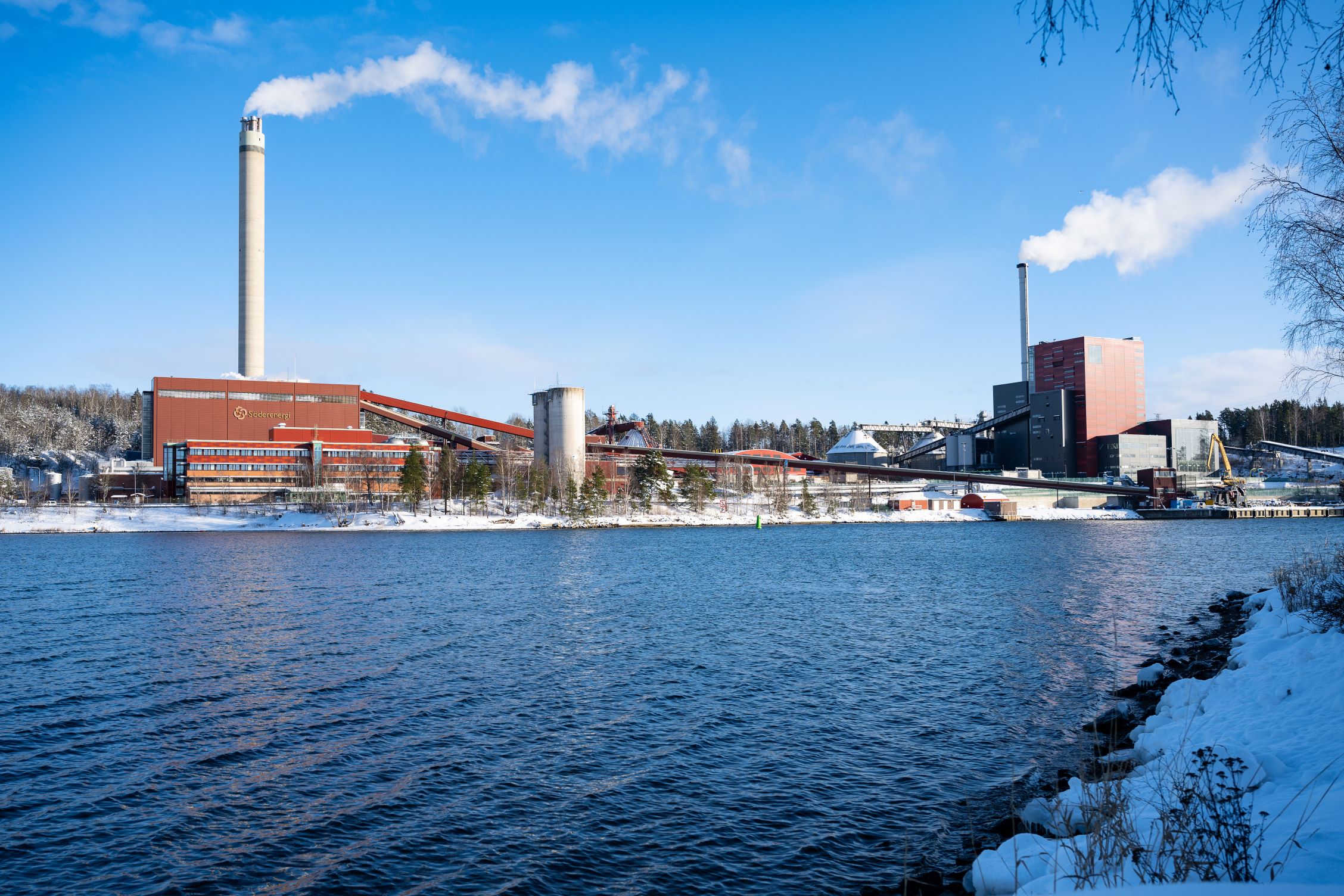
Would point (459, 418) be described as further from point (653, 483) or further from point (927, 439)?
point (927, 439)

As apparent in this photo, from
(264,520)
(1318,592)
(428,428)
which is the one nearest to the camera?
(1318,592)

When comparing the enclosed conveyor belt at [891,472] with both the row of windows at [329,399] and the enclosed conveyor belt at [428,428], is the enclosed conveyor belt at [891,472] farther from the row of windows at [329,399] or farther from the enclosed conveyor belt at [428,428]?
the row of windows at [329,399]

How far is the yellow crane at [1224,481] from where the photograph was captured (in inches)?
4673

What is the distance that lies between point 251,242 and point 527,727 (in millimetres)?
113681

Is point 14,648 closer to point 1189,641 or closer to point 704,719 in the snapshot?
point 704,719

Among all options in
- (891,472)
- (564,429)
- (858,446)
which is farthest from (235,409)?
(858,446)

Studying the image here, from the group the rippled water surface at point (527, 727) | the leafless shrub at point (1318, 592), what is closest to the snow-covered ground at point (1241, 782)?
the leafless shrub at point (1318, 592)

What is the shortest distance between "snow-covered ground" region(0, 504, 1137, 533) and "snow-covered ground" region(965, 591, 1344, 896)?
8492cm

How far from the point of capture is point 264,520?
92750 millimetres

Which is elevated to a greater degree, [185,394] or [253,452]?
[185,394]

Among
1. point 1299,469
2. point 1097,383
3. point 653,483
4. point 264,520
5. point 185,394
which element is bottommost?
point 264,520

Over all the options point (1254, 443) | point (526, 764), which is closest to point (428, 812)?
point (526, 764)

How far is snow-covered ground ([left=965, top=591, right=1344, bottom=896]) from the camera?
7.25 m

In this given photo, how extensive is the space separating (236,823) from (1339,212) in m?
19.0
